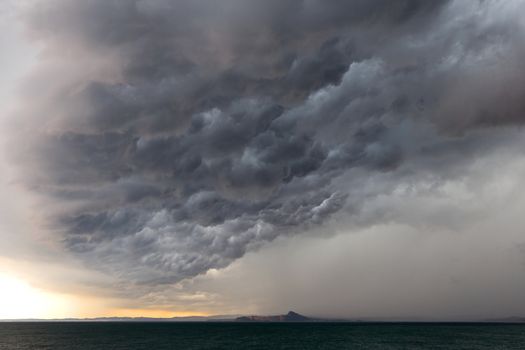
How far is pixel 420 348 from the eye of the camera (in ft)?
396

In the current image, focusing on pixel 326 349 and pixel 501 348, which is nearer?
pixel 326 349

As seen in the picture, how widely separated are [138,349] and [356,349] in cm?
6543

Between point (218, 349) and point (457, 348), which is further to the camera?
point (457, 348)

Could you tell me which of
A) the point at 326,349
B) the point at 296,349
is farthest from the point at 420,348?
the point at 296,349

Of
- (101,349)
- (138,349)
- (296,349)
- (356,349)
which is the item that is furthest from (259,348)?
(101,349)

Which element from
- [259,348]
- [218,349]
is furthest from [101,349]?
[259,348]

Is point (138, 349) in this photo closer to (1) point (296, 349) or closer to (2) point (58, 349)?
(2) point (58, 349)

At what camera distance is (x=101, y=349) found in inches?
4747

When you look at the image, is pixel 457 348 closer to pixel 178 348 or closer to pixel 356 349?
pixel 356 349

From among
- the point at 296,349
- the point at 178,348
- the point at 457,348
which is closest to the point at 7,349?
the point at 178,348

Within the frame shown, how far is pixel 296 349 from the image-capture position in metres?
117

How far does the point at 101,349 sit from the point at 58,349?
1266cm

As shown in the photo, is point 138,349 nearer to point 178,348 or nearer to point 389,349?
point 178,348

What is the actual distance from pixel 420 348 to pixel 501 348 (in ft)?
92.5
